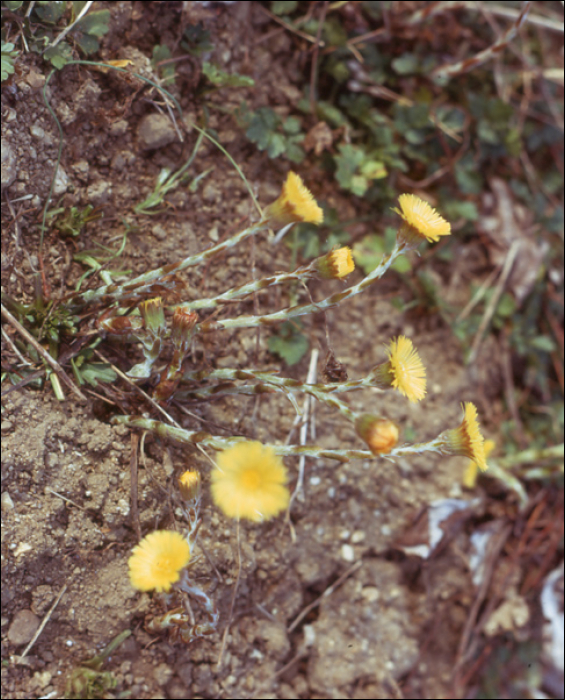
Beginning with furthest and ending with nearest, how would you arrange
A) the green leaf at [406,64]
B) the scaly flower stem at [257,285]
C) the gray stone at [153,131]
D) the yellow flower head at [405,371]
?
the green leaf at [406,64] < the gray stone at [153,131] < the scaly flower stem at [257,285] < the yellow flower head at [405,371]

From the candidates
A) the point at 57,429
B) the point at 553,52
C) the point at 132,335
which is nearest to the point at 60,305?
the point at 132,335

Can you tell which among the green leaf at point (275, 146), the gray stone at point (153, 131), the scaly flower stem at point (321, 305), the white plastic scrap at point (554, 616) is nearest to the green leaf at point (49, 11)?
the gray stone at point (153, 131)

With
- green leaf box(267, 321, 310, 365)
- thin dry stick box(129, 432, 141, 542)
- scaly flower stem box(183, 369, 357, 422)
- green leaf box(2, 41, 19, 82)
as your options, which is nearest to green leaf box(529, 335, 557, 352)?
green leaf box(267, 321, 310, 365)

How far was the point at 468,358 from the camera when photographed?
2.37 meters

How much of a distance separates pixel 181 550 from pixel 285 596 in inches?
31.3

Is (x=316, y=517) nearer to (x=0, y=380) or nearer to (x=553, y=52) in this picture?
(x=0, y=380)

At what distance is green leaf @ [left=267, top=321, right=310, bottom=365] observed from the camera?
1.93 meters

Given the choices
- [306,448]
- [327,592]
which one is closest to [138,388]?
[306,448]

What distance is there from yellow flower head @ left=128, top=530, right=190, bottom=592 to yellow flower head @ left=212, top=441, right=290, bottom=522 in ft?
0.60

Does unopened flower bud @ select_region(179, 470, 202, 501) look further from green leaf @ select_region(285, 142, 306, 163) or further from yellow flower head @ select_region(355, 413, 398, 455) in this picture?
green leaf @ select_region(285, 142, 306, 163)

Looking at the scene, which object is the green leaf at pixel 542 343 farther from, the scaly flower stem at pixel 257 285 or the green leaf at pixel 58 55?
the green leaf at pixel 58 55

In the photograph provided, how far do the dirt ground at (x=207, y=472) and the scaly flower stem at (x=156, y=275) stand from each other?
0.53ft

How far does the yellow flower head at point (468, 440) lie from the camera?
1.35 meters

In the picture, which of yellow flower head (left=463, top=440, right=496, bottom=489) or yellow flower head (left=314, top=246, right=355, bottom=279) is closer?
yellow flower head (left=314, top=246, right=355, bottom=279)
